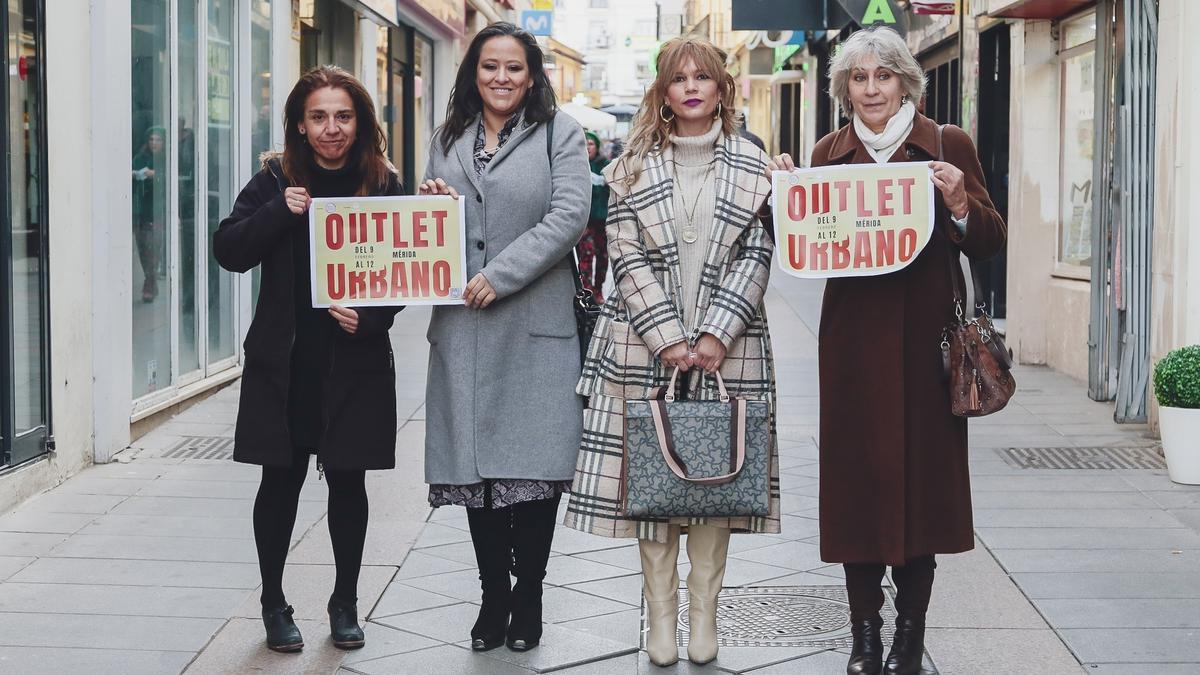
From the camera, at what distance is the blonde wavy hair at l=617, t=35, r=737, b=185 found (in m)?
4.54

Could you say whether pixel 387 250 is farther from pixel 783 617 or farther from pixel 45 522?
pixel 45 522

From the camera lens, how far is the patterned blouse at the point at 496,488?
4777mm

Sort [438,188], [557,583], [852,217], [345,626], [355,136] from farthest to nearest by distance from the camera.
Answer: [557,583], [345,626], [355,136], [438,188], [852,217]

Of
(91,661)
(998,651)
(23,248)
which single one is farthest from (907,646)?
(23,248)

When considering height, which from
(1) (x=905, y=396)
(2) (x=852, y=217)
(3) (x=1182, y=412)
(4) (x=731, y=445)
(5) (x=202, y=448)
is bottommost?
(5) (x=202, y=448)

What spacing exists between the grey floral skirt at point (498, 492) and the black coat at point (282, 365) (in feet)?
0.68

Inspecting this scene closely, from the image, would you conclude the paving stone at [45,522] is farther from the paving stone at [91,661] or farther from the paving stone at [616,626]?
the paving stone at [616,626]

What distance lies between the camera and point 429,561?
6078mm

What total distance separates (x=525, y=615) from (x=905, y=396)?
4.44ft

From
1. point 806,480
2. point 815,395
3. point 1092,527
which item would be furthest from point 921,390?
point 815,395

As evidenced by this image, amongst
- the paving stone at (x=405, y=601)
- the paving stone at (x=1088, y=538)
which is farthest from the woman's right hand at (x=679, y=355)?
the paving stone at (x=1088, y=538)

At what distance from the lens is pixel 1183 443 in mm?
7371

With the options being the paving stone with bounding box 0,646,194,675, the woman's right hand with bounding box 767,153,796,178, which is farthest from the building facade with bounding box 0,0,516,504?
the woman's right hand with bounding box 767,153,796,178

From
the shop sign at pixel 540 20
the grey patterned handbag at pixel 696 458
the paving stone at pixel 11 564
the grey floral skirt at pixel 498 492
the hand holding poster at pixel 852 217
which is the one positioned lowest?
the paving stone at pixel 11 564
